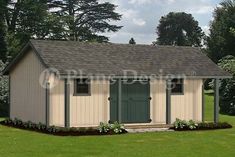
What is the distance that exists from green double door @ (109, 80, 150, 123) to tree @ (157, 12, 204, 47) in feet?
262

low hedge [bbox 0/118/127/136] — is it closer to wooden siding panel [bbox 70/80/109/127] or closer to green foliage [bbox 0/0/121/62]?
wooden siding panel [bbox 70/80/109/127]

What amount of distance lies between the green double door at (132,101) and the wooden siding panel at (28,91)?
140 inches

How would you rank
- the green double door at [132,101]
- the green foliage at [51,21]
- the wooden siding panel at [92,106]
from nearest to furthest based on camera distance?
the wooden siding panel at [92,106] → the green double door at [132,101] → the green foliage at [51,21]

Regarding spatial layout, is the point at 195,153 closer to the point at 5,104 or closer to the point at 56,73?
the point at 56,73

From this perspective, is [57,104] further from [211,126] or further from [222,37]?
[222,37]

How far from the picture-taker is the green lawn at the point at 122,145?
1717 centimetres

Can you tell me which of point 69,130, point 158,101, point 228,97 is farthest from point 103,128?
point 228,97

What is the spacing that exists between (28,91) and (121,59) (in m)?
5.20

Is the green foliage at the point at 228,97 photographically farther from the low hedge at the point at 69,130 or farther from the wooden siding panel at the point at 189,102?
the low hedge at the point at 69,130


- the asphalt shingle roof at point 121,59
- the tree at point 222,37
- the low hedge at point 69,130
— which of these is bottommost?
the low hedge at point 69,130

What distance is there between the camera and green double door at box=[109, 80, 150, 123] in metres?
26.8

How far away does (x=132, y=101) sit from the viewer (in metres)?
27.4

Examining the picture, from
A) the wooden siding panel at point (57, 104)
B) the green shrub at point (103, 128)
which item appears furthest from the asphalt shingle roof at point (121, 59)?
the green shrub at point (103, 128)

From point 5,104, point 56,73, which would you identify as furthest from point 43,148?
point 5,104
